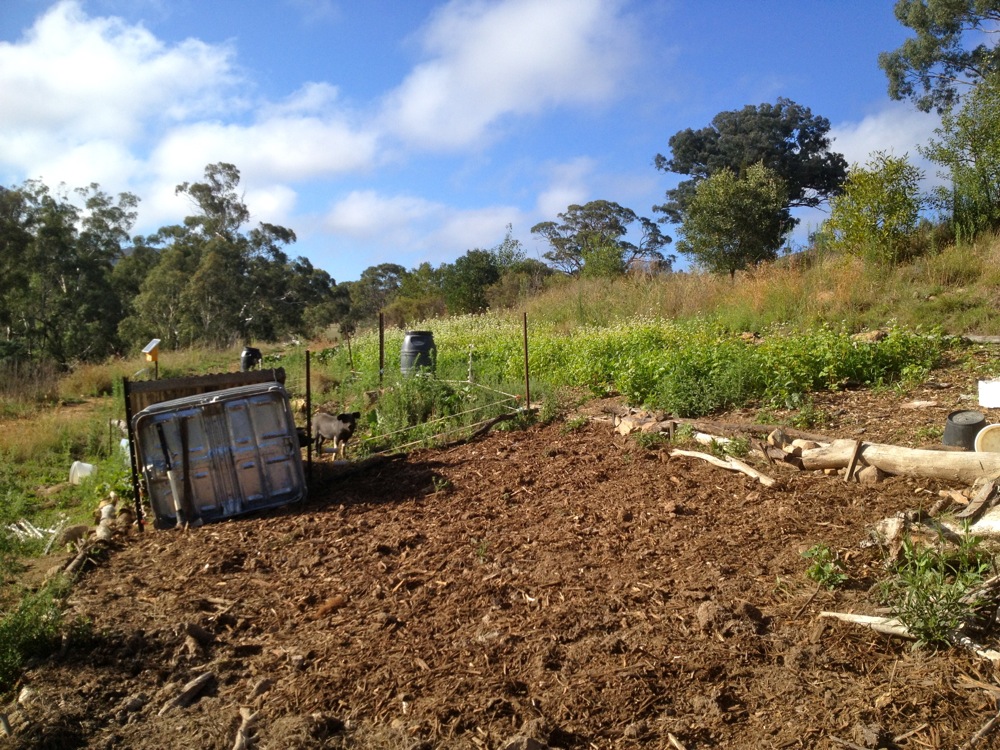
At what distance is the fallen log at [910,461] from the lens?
4.37 metres

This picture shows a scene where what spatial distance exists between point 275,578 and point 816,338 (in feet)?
19.9

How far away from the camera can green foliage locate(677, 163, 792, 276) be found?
1880 cm

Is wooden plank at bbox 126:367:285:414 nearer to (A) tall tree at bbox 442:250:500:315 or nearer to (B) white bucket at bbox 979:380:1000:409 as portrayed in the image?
(B) white bucket at bbox 979:380:1000:409

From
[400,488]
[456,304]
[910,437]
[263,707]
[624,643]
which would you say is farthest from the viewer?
[456,304]

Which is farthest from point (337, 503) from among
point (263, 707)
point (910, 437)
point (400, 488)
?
point (910, 437)

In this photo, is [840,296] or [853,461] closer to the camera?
[853,461]

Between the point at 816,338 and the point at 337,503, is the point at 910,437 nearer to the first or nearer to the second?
the point at 816,338

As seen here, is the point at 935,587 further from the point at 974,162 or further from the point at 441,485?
the point at 974,162

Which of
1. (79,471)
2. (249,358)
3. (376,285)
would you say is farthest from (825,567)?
(376,285)

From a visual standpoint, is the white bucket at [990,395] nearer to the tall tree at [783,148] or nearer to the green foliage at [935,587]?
the green foliage at [935,587]

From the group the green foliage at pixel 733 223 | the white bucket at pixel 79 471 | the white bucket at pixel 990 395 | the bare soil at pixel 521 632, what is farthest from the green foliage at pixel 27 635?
the green foliage at pixel 733 223

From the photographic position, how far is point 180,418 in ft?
18.9

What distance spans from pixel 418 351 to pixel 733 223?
11.4 meters

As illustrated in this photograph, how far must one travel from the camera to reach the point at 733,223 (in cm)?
1888
